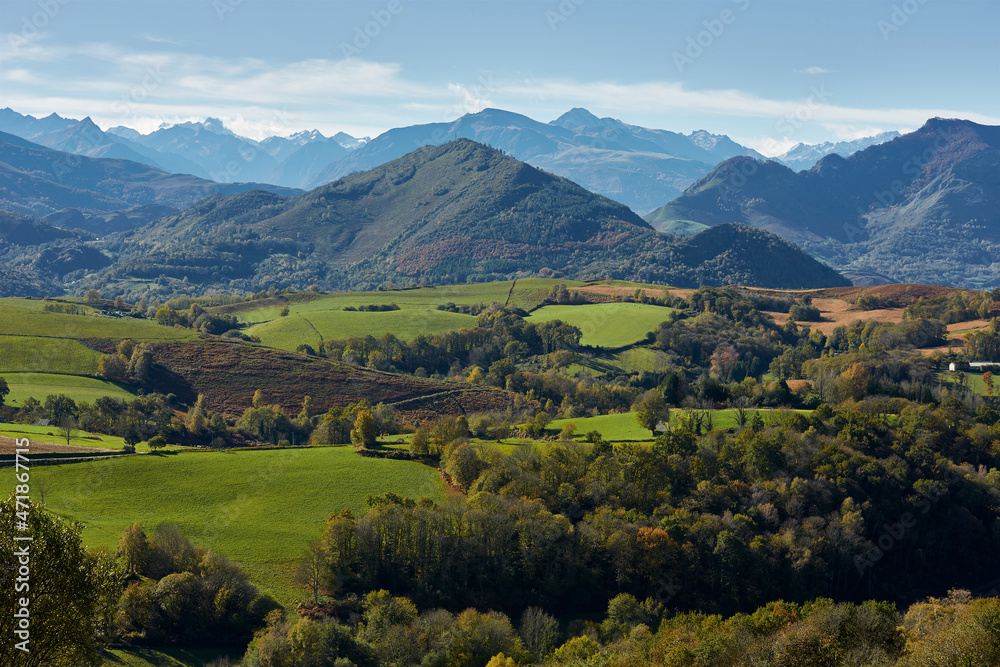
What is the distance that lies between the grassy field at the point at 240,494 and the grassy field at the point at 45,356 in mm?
66897

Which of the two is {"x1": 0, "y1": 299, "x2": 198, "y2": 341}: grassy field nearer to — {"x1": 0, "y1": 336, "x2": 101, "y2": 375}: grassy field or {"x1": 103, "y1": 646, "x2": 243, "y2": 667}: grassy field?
{"x1": 0, "y1": 336, "x2": 101, "y2": 375}: grassy field

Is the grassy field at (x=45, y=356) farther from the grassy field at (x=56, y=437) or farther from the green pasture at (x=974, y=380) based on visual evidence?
the green pasture at (x=974, y=380)

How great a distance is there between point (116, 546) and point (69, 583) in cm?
3408

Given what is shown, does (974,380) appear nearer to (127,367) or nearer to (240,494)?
(240,494)

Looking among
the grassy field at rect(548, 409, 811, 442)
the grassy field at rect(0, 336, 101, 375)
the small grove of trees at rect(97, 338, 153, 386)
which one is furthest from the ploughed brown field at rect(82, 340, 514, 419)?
the grassy field at rect(548, 409, 811, 442)

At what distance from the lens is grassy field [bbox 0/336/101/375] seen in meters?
134

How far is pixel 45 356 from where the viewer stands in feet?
459

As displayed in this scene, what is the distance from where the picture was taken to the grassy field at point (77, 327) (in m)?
153

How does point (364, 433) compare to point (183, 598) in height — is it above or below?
above

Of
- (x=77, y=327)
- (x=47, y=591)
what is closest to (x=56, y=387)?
(x=77, y=327)

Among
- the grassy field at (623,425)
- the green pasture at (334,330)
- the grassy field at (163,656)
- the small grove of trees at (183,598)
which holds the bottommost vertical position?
the grassy field at (163,656)

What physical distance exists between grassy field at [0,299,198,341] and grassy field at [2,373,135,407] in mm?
25549

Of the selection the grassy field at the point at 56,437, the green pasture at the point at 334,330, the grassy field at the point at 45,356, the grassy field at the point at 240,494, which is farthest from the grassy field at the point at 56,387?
the green pasture at the point at 334,330

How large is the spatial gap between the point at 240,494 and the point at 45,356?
87.3 metres
